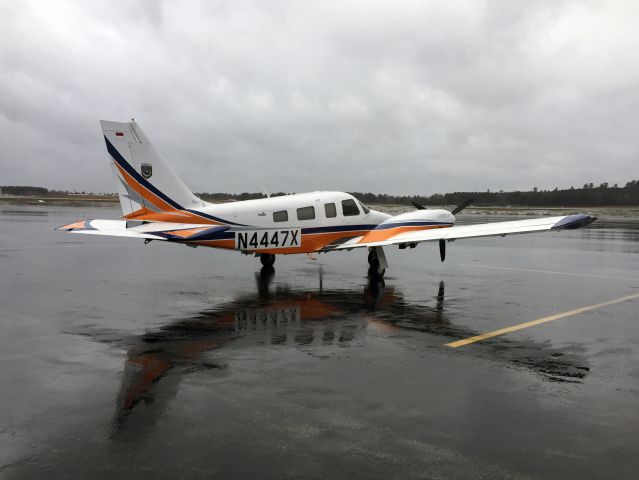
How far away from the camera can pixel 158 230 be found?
53.6 ft

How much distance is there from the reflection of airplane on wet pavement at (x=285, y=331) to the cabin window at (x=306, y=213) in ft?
10.5

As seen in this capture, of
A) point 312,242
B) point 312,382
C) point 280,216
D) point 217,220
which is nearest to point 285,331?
point 312,382

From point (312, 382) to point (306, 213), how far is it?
36.4 feet

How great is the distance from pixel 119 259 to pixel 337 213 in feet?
34.3

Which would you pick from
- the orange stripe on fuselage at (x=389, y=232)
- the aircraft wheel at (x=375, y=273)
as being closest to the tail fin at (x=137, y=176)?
the orange stripe on fuselage at (x=389, y=232)

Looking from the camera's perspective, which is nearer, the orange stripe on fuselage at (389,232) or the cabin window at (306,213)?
the cabin window at (306,213)

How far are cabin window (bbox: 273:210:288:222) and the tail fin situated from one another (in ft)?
10.1

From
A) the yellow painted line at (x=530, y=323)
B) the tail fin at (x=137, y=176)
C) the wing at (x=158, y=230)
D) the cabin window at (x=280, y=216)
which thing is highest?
the tail fin at (x=137, y=176)

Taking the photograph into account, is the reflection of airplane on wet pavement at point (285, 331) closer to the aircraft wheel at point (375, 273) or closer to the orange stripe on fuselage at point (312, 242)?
the orange stripe on fuselage at point (312, 242)

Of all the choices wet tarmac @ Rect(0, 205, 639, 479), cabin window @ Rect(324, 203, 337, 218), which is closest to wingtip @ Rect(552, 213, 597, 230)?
wet tarmac @ Rect(0, 205, 639, 479)

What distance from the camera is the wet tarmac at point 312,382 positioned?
16.9 ft

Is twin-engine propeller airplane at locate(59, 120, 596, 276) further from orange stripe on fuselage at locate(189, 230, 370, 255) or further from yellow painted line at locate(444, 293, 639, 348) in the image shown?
yellow painted line at locate(444, 293, 639, 348)

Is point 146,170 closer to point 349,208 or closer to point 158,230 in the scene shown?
point 158,230

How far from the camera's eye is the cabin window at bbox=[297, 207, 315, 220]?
18.0 metres
